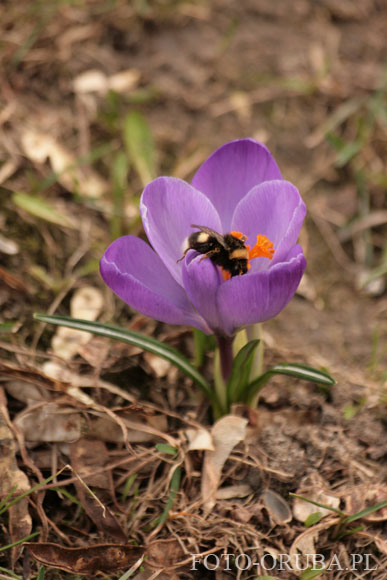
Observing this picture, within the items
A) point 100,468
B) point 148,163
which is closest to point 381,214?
point 148,163

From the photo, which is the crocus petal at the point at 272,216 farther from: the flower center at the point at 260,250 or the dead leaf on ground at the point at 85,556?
the dead leaf on ground at the point at 85,556

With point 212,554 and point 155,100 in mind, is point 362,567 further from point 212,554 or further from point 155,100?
point 155,100

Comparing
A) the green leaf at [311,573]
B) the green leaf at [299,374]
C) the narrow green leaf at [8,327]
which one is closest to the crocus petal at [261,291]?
the green leaf at [299,374]

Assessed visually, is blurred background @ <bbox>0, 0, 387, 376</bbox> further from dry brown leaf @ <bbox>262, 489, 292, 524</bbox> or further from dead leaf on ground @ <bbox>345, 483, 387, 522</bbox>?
dry brown leaf @ <bbox>262, 489, 292, 524</bbox>

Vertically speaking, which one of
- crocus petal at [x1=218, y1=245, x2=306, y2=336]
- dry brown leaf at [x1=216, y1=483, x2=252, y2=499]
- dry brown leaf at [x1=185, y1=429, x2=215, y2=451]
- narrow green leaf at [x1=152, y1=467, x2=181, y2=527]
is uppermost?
crocus petal at [x1=218, y1=245, x2=306, y2=336]

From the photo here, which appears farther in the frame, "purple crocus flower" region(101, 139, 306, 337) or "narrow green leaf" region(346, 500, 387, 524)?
"narrow green leaf" region(346, 500, 387, 524)

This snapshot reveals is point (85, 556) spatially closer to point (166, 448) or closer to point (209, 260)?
point (166, 448)

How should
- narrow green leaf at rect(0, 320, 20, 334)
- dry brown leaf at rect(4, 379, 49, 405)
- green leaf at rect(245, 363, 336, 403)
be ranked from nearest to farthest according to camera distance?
green leaf at rect(245, 363, 336, 403) < dry brown leaf at rect(4, 379, 49, 405) < narrow green leaf at rect(0, 320, 20, 334)

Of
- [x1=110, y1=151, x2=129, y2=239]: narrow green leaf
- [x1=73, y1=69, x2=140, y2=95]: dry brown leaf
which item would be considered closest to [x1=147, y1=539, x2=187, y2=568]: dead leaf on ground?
[x1=110, y1=151, x2=129, y2=239]: narrow green leaf
